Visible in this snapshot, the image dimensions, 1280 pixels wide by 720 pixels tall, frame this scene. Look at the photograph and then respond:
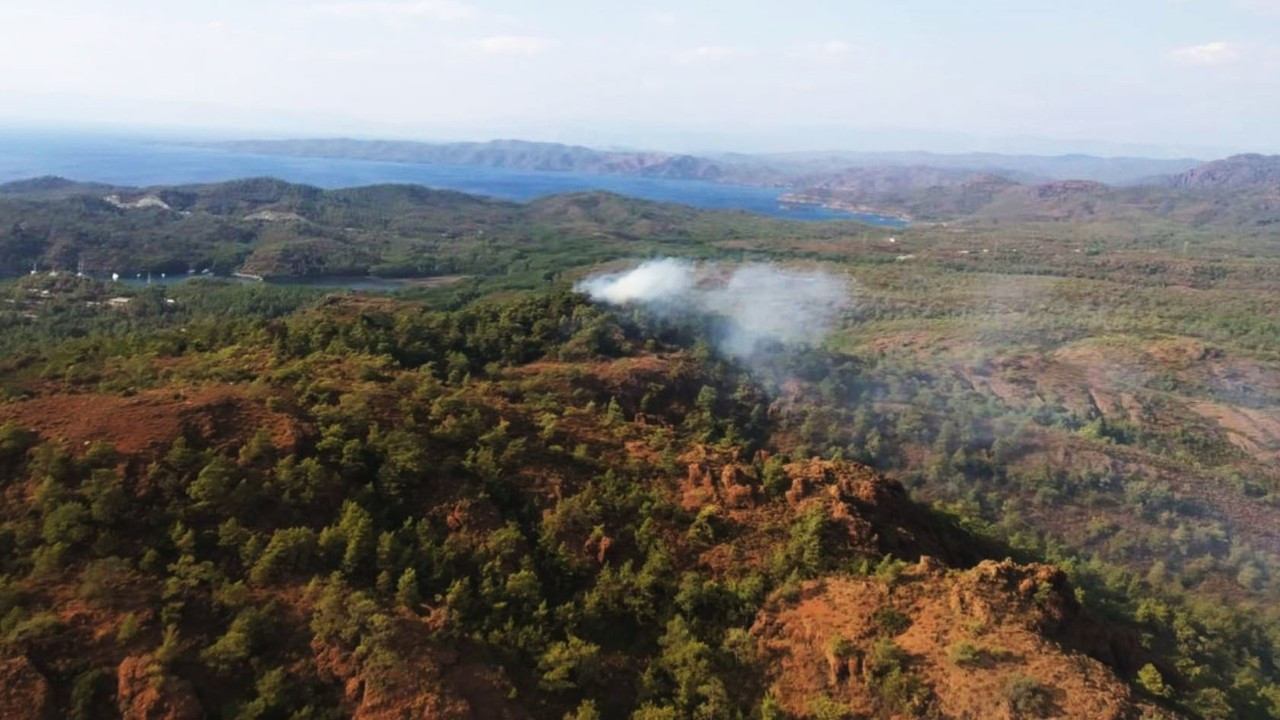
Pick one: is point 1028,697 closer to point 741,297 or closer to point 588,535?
point 588,535

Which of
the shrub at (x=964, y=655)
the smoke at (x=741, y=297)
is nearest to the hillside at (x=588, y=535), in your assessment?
the shrub at (x=964, y=655)

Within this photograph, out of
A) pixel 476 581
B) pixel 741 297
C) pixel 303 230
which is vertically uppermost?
pixel 303 230

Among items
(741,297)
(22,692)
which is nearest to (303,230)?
(741,297)

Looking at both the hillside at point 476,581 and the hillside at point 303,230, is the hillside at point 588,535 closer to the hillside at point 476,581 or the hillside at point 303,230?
the hillside at point 476,581

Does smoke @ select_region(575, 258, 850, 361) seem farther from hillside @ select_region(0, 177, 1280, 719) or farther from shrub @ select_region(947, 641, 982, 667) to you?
shrub @ select_region(947, 641, 982, 667)

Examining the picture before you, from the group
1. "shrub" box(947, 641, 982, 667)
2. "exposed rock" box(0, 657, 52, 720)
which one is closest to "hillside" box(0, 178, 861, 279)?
"exposed rock" box(0, 657, 52, 720)

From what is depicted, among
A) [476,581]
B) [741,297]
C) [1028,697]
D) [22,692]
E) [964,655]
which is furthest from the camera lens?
[741,297]

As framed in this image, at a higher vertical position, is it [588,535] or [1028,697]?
[588,535]
